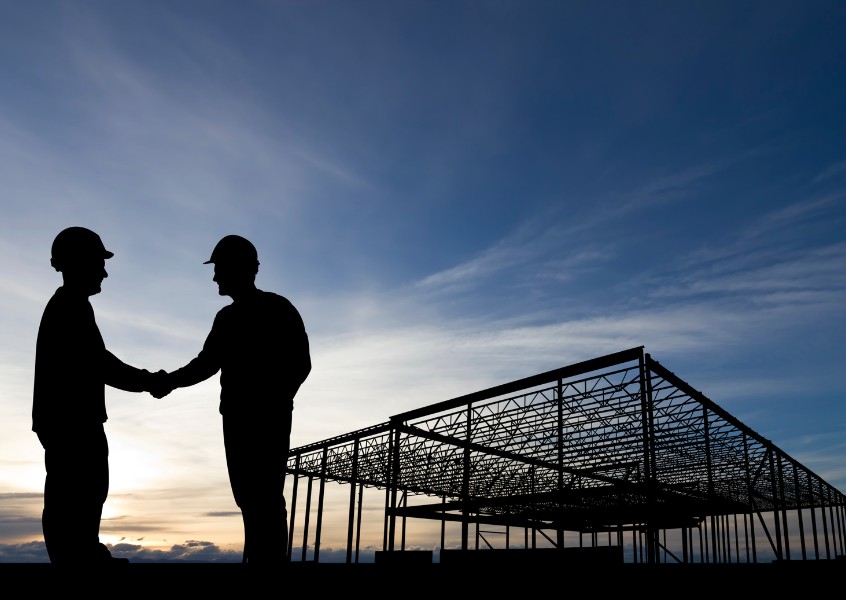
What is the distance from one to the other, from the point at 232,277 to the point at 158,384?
85 cm

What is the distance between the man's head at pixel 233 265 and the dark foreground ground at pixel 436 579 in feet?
4.57

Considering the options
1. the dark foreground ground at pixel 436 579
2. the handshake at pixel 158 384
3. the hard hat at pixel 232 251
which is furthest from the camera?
the handshake at pixel 158 384

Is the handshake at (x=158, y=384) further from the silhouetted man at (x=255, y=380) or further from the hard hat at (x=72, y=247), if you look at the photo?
the hard hat at (x=72, y=247)

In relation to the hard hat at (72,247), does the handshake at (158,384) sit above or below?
below

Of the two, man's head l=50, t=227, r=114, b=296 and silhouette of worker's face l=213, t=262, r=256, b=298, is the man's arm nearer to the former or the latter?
man's head l=50, t=227, r=114, b=296

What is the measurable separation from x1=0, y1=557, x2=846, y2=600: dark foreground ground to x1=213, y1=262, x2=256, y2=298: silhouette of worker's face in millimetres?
1382

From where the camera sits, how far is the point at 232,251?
3.23m

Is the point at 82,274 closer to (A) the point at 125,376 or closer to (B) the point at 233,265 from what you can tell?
(A) the point at 125,376

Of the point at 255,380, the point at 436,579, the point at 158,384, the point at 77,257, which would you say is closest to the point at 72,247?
the point at 77,257

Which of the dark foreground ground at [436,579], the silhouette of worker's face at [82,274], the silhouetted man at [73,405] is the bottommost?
the dark foreground ground at [436,579]

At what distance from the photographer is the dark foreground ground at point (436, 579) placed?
202cm

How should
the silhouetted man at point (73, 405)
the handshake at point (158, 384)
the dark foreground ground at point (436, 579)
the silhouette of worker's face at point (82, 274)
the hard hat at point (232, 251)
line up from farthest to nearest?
the handshake at point (158, 384)
the hard hat at point (232, 251)
the silhouette of worker's face at point (82, 274)
the silhouetted man at point (73, 405)
the dark foreground ground at point (436, 579)

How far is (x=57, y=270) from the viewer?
314 cm

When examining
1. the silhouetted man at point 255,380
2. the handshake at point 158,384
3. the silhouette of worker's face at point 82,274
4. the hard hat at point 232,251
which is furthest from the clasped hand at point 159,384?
the hard hat at point 232,251
